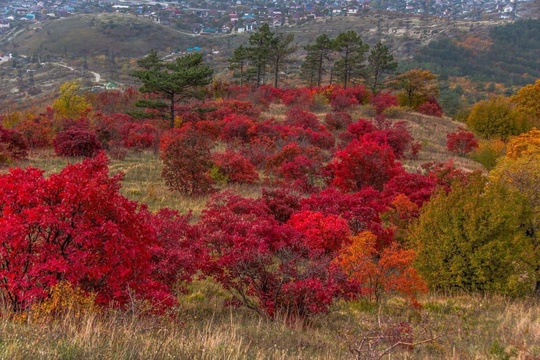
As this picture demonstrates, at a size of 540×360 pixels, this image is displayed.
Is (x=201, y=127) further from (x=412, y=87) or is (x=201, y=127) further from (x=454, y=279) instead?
(x=412, y=87)

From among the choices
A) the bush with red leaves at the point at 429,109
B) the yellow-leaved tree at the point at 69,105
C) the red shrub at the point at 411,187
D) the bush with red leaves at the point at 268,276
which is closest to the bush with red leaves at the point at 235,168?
the red shrub at the point at 411,187

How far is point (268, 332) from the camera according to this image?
553 centimetres

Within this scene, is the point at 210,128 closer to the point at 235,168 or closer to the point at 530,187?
the point at 235,168

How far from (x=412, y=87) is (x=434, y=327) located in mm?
38584

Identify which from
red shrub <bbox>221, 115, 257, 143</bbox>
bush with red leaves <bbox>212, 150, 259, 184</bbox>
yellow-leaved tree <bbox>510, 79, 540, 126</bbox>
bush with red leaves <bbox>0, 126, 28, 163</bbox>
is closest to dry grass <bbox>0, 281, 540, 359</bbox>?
bush with red leaves <bbox>212, 150, 259, 184</bbox>

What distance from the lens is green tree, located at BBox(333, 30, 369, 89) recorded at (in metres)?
40.3

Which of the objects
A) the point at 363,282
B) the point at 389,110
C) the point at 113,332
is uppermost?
the point at 113,332

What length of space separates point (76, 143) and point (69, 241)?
15.6 meters

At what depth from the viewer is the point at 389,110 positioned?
3534 centimetres

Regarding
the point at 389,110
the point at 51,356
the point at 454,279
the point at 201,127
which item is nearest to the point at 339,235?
the point at 454,279

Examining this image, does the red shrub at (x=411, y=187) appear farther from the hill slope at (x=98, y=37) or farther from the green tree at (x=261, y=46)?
the hill slope at (x=98, y=37)

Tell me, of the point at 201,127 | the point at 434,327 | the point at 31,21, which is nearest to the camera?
the point at 434,327

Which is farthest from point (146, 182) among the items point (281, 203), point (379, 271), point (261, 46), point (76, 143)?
point (261, 46)

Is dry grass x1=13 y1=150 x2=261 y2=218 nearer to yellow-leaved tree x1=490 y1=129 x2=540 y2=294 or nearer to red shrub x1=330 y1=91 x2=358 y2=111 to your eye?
yellow-leaved tree x1=490 y1=129 x2=540 y2=294
